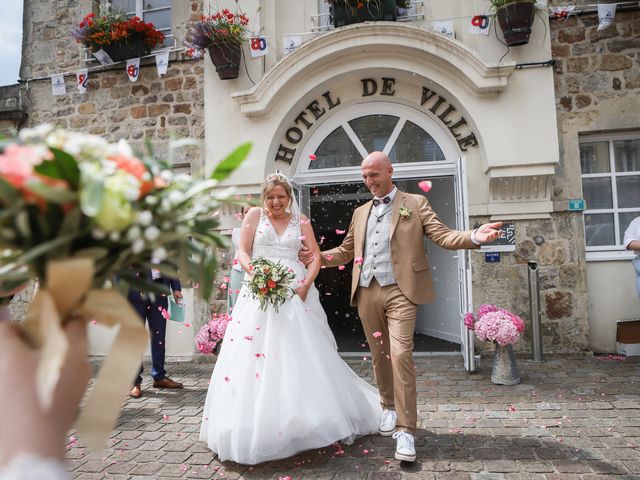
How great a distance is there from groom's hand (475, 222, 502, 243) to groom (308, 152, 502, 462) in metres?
0.15

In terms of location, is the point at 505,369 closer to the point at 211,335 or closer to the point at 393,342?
the point at 393,342

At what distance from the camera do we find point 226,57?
7.05 meters

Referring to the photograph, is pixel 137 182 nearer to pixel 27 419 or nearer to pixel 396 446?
pixel 27 419

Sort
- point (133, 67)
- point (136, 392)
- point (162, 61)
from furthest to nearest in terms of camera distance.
A: 1. point (133, 67)
2. point (162, 61)
3. point (136, 392)

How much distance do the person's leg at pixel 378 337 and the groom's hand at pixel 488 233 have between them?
928mm

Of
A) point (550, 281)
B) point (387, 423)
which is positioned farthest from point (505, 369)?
point (387, 423)

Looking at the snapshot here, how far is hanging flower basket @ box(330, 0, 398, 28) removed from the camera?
6750 millimetres

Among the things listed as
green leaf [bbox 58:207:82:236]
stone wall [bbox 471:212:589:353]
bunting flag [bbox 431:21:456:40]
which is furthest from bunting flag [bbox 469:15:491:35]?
green leaf [bbox 58:207:82:236]

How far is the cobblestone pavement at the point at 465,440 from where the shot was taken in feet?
10.6

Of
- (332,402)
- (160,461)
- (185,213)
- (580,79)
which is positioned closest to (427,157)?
(580,79)

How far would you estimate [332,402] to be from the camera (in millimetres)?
3557

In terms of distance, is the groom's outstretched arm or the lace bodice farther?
the groom's outstretched arm

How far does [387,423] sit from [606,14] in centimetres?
586

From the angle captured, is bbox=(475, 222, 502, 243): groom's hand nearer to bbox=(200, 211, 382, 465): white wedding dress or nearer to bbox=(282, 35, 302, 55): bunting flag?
bbox=(200, 211, 382, 465): white wedding dress
